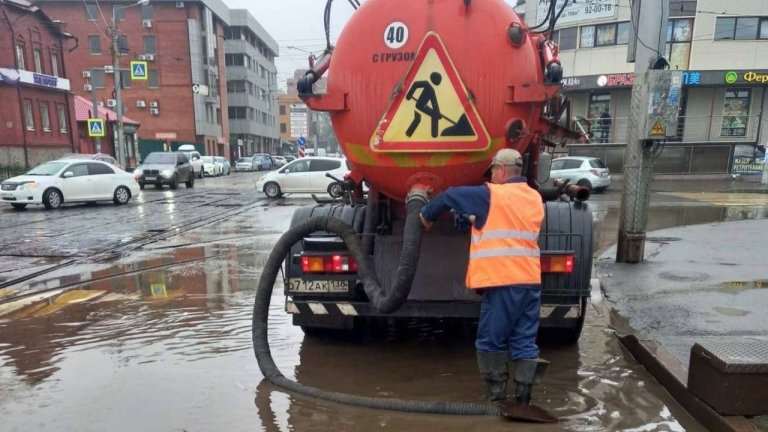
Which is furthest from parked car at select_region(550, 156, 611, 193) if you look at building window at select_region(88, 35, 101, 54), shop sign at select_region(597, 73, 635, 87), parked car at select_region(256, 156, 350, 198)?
building window at select_region(88, 35, 101, 54)

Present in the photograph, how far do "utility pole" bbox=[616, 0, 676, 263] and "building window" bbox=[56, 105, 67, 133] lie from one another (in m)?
36.9

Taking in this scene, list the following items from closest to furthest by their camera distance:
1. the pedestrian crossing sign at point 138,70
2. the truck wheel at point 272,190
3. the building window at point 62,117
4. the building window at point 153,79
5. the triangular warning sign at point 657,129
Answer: the triangular warning sign at point 657,129
the truck wheel at point 272,190
the pedestrian crossing sign at point 138,70
the building window at point 62,117
the building window at point 153,79

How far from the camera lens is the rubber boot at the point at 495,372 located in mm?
3459

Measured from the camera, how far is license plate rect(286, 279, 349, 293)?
13.6 feet

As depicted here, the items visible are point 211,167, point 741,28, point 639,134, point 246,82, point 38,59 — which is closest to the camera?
point 639,134

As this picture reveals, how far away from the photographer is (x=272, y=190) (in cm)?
2009

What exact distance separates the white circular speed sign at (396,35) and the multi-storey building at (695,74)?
82.1ft

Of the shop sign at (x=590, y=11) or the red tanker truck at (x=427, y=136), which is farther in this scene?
the shop sign at (x=590, y=11)

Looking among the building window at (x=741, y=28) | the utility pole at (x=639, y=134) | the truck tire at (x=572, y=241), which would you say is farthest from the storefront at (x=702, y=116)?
the truck tire at (x=572, y=241)

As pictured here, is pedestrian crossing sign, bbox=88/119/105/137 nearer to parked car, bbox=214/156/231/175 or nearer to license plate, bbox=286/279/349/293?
→ parked car, bbox=214/156/231/175

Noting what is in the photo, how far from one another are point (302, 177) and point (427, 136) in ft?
54.1

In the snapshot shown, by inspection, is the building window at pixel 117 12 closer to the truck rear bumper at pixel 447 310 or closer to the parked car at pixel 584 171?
the parked car at pixel 584 171

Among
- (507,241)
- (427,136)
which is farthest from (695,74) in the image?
(507,241)

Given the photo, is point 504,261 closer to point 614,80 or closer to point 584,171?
point 584,171
